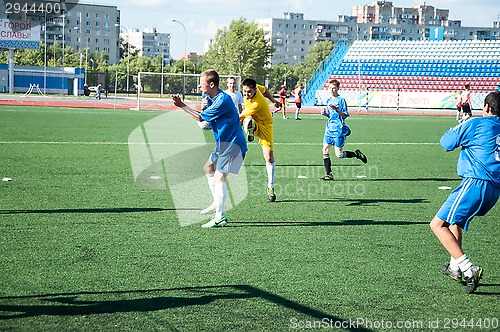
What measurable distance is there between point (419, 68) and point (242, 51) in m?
24.7

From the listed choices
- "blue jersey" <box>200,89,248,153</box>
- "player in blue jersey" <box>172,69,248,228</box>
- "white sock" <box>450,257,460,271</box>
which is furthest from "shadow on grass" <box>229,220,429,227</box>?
"white sock" <box>450,257,460,271</box>

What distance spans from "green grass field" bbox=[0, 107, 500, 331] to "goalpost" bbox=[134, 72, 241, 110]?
2972 centimetres

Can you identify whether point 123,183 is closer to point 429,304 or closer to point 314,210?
point 314,210

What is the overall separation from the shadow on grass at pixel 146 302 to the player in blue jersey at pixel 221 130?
8.55ft

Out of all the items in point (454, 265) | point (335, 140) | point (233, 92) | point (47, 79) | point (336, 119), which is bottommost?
point (454, 265)

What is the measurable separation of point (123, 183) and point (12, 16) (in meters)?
77.7

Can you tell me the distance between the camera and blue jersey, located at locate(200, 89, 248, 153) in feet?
26.0

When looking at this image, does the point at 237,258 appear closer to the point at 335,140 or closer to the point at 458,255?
the point at 458,255

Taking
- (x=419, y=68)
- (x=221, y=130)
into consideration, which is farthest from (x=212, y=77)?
(x=419, y=68)

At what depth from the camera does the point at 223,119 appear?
8070mm

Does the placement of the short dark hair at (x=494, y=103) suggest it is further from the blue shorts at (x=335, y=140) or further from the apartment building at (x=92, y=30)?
the apartment building at (x=92, y=30)

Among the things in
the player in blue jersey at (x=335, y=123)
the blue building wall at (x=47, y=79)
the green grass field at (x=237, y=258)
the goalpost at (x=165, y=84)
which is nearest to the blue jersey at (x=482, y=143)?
the green grass field at (x=237, y=258)

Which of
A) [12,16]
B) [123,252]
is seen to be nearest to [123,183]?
[123,252]

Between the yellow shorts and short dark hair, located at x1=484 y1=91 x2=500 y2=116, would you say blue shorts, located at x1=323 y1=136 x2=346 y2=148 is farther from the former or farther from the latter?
short dark hair, located at x1=484 y1=91 x2=500 y2=116
